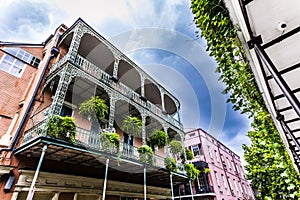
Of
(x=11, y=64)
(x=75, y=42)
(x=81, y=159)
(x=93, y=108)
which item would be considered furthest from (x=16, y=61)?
(x=81, y=159)

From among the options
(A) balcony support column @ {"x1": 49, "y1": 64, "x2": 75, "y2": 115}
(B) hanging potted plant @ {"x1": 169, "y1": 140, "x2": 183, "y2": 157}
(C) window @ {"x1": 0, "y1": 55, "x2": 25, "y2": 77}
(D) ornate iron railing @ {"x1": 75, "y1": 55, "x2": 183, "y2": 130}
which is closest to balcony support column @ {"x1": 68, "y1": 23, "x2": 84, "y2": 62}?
(D) ornate iron railing @ {"x1": 75, "y1": 55, "x2": 183, "y2": 130}

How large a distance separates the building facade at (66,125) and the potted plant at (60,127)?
0.04 m

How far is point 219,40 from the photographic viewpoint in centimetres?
245

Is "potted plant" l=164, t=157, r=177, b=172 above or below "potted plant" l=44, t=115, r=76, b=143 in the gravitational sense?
below

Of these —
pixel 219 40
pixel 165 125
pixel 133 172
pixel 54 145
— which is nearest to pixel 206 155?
pixel 165 125

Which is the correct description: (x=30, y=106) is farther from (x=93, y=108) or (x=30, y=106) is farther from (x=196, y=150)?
(x=196, y=150)

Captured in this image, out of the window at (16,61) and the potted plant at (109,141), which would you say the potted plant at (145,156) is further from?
the window at (16,61)

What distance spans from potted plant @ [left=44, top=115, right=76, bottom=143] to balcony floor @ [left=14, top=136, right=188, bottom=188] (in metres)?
0.25

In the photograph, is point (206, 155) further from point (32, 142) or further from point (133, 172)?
point (32, 142)

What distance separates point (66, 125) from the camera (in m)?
6.15

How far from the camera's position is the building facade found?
242 inches

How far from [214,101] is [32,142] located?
6.29 m

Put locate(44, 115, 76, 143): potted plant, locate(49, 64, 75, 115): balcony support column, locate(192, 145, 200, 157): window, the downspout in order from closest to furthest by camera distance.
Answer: locate(44, 115, 76, 143): potted plant
locate(49, 64, 75, 115): balcony support column
the downspout
locate(192, 145, 200, 157): window

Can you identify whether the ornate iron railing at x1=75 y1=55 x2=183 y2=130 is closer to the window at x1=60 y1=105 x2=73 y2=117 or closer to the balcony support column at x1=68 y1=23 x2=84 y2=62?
the balcony support column at x1=68 y1=23 x2=84 y2=62
